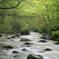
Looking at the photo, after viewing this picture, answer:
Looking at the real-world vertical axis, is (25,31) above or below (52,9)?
below

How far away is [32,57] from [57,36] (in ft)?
29.6

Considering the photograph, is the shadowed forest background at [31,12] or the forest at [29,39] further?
the shadowed forest background at [31,12]

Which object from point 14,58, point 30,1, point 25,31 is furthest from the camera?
point 25,31

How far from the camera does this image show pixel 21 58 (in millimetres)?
6602

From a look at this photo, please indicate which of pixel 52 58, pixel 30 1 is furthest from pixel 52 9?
pixel 52 58

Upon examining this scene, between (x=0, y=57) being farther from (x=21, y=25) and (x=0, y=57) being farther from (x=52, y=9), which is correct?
(x=21, y=25)

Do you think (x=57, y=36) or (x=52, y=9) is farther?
(x=52, y=9)

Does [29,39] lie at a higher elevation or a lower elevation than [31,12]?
lower

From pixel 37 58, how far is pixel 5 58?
1778 mm

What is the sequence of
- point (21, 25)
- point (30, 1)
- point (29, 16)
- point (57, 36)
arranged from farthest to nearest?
point (21, 25) < point (57, 36) < point (29, 16) < point (30, 1)

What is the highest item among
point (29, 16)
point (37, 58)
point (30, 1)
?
point (30, 1)

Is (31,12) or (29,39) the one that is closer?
(31,12)

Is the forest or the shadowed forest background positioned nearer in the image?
the forest

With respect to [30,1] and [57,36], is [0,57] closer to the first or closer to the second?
[30,1]
